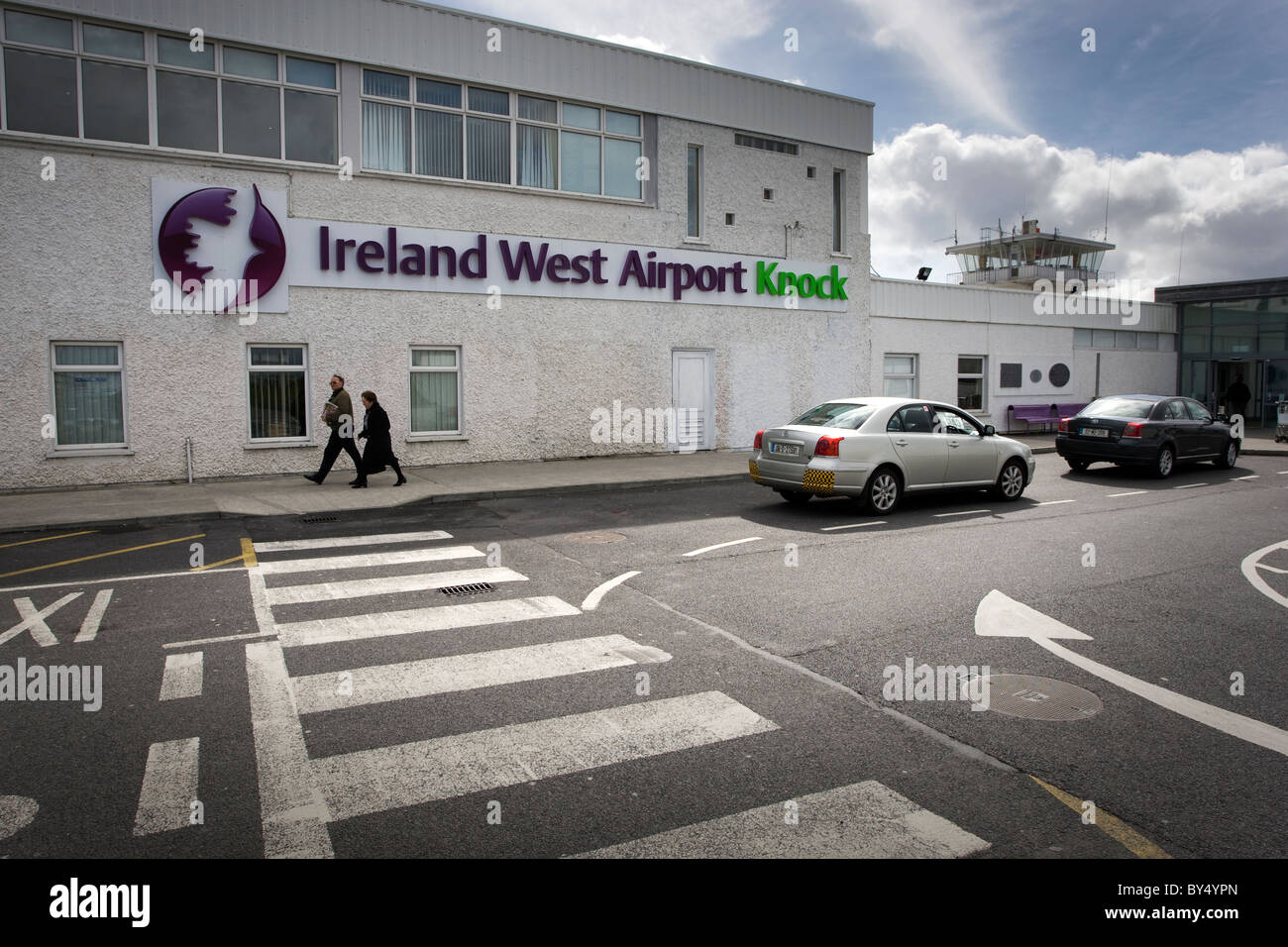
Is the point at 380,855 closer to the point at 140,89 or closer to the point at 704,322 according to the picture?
the point at 140,89

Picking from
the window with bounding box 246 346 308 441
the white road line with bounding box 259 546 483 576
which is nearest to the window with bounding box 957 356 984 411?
the window with bounding box 246 346 308 441

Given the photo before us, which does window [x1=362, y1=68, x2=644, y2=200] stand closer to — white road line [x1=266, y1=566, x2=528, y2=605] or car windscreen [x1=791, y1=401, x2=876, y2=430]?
car windscreen [x1=791, y1=401, x2=876, y2=430]

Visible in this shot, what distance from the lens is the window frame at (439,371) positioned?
17547 mm

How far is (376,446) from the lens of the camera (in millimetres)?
15016

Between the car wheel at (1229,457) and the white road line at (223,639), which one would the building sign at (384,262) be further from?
the white road line at (223,639)

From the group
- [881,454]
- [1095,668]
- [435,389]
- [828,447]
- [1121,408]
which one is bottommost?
[1095,668]

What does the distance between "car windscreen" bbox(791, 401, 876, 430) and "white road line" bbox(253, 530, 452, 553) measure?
543 cm

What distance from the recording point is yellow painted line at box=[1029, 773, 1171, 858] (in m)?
3.71

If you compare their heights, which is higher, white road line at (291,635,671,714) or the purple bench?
the purple bench

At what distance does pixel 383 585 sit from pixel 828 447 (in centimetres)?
635

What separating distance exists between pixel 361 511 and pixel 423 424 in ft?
16.0

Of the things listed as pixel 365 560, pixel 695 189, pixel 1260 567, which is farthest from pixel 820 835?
pixel 695 189

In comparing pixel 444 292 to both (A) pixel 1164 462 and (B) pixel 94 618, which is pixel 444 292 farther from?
(A) pixel 1164 462
